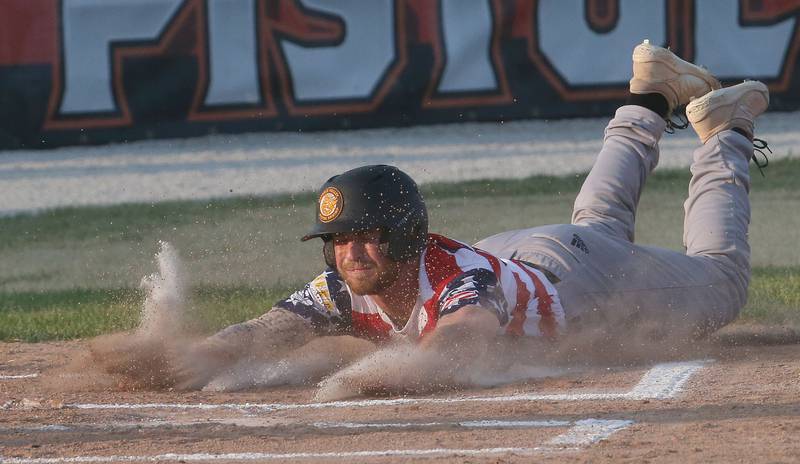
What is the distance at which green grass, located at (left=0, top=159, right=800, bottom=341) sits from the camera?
797 cm

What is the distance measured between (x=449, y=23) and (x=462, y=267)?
10.0m

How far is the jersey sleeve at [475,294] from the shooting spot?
5121 millimetres

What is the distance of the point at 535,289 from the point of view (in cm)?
565

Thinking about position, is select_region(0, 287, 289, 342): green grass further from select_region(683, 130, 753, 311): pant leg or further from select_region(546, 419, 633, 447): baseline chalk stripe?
select_region(546, 419, 633, 447): baseline chalk stripe

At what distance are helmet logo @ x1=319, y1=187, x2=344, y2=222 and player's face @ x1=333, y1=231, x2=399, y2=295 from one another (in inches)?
3.8

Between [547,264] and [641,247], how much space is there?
22.7 inches

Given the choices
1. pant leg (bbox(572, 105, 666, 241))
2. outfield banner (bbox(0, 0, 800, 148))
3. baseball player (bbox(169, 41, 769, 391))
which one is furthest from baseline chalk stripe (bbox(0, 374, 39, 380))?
outfield banner (bbox(0, 0, 800, 148))

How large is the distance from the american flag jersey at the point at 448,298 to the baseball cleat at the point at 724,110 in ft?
5.00

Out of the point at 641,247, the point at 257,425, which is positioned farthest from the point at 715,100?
the point at 257,425

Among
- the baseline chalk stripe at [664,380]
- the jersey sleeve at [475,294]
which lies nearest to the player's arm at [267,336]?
the jersey sleeve at [475,294]

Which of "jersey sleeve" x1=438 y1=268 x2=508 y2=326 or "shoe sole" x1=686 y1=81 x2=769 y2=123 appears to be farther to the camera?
"shoe sole" x1=686 y1=81 x2=769 y2=123

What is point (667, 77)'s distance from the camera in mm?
7070

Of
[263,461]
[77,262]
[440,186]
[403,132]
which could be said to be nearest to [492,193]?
[440,186]

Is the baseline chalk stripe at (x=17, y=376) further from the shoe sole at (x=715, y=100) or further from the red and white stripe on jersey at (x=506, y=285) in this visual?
the shoe sole at (x=715, y=100)
